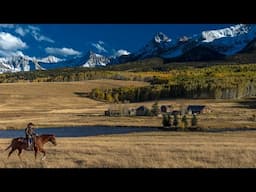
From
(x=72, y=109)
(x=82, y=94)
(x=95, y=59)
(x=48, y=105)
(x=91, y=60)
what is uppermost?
(x=91, y=60)

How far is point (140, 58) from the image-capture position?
10494 cm

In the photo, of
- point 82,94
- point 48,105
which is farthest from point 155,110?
point 48,105

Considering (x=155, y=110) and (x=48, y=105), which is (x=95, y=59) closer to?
(x=48, y=105)

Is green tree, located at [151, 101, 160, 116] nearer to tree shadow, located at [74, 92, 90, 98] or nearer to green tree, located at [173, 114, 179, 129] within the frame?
green tree, located at [173, 114, 179, 129]

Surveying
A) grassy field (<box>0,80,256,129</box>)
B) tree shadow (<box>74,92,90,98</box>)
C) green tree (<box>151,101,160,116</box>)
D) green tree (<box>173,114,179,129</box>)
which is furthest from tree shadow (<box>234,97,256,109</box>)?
tree shadow (<box>74,92,90,98</box>)

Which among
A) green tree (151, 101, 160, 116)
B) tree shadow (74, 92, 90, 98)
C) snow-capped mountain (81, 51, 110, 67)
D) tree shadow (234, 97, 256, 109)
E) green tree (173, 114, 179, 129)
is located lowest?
green tree (173, 114, 179, 129)

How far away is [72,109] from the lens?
35469mm

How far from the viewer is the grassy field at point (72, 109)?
2778 cm

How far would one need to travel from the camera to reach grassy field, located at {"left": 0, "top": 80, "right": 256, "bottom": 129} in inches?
1094

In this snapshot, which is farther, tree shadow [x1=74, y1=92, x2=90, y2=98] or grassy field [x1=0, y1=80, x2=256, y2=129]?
tree shadow [x1=74, y1=92, x2=90, y2=98]

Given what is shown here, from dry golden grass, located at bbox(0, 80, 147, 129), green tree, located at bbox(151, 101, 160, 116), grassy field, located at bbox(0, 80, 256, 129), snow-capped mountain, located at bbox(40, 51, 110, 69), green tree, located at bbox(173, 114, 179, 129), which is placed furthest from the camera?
snow-capped mountain, located at bbox(40, 51, 110, 69)

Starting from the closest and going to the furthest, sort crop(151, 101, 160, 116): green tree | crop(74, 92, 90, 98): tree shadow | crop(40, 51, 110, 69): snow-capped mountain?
crop(151, 101, 160, 116): green tree, crop(74, 92, 90, 98): tree shadow, crop(40, 51, 110, 69): snow-capped mountain
